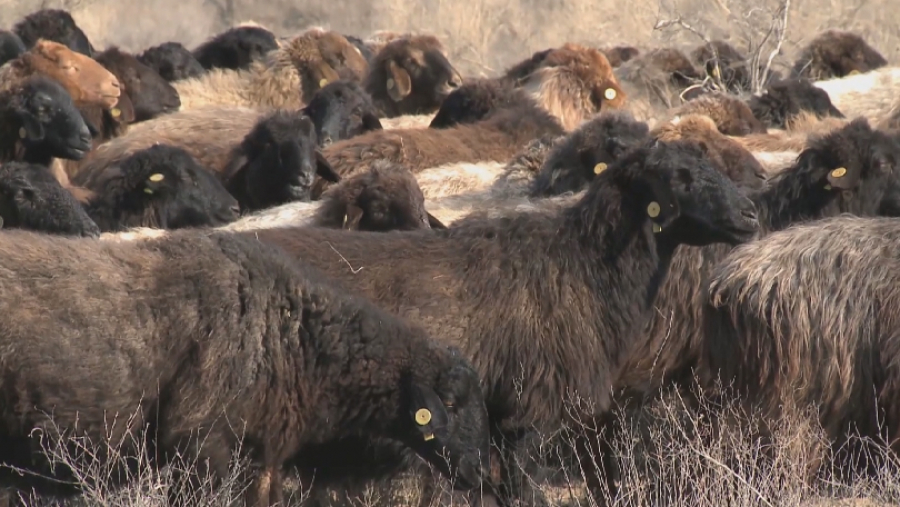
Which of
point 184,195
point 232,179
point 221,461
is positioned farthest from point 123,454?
point 232,179

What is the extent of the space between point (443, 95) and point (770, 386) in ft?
30.8

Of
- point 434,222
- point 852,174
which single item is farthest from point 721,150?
point 434,222

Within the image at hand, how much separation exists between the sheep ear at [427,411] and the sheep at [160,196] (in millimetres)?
3668

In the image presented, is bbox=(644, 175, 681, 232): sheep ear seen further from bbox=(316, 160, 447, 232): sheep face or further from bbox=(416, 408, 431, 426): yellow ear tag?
bbox=(316, 160, 447, 232): sheep face

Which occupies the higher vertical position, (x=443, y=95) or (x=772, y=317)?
(x=772, y=317)

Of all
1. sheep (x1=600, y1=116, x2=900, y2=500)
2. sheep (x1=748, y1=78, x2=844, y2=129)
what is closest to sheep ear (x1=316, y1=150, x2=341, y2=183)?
sheep (x1=600, y1=116, x2=900, y2=500)

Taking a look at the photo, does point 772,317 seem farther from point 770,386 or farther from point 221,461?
point 221,461

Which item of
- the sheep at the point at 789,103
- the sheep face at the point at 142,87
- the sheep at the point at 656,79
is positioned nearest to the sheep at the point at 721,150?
the sheep at the point at 789,103

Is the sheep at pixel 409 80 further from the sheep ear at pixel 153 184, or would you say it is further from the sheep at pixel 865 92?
the sheep ear at pixel 153 184

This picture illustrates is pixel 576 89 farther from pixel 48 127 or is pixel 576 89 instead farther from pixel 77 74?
pixel 48 127

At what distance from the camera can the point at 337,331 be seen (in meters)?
5.79

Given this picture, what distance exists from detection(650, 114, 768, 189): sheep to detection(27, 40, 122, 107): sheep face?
188 inches

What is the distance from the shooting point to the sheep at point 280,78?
592 inches

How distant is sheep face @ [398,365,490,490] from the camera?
5648 millimetres
